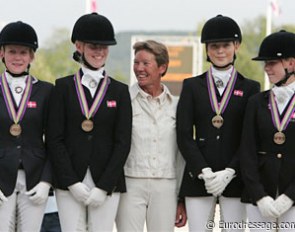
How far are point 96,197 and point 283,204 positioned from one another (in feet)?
4.60

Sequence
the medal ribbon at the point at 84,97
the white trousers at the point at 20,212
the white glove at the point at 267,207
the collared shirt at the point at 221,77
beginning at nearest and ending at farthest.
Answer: the white glove at the point at 267,207, the white trousers at the point at 20,212, the medal ribbon at the point at 84,97, the collared shirt at the point at 221,77

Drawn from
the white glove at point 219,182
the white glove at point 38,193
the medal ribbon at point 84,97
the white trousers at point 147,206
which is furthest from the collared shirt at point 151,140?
the white glove at point 38,193

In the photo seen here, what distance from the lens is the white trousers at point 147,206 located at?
6.24m

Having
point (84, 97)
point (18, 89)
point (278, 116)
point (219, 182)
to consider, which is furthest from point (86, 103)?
point (278, 116)

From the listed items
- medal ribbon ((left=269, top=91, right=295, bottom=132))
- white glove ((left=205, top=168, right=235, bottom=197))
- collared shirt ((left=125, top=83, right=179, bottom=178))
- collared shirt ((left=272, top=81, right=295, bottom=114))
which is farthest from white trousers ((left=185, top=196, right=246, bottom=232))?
collared shirt ((left=272, top=81, right=295, bottom=114))

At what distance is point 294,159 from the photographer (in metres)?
5.98

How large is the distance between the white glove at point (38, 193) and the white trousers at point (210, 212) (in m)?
1.15

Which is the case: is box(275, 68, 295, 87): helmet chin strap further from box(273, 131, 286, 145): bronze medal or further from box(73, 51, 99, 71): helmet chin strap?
box(73, 51, 99, 71): helmet chin strap

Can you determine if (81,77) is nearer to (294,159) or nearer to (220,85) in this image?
(220,85)

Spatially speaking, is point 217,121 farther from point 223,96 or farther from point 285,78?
point 285,78

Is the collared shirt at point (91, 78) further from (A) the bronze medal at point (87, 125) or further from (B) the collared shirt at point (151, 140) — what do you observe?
(B) the collared shirt at point (151, 140)

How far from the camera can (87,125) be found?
6.11m

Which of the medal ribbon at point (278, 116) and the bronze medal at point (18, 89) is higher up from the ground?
the bronze medal at point (18, 89)

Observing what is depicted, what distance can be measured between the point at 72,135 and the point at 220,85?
1.27 meters
